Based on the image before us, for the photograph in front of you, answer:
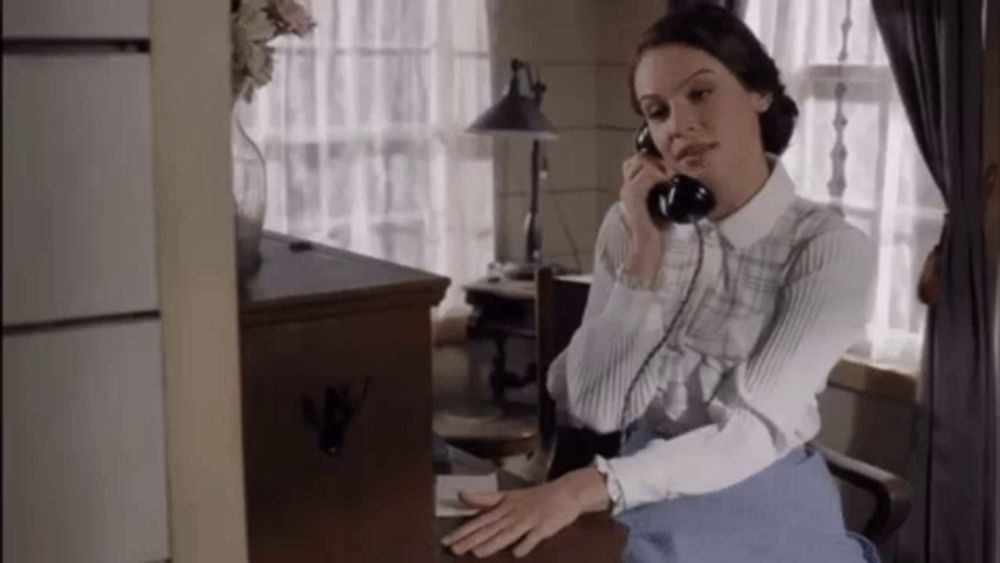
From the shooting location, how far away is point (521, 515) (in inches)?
52.0

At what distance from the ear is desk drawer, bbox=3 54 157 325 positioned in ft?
3.88

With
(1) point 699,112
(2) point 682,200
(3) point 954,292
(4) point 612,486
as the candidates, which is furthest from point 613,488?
(3) point 954,292

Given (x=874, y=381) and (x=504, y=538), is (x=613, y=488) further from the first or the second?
(x=874, y=381)

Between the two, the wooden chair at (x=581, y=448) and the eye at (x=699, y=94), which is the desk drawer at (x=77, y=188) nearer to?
the eye at (x=699, y=94)

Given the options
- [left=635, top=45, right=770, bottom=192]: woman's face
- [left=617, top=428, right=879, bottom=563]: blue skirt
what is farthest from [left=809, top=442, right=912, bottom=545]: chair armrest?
[left=635, top=45, right=770, bottom=192]: woman's face

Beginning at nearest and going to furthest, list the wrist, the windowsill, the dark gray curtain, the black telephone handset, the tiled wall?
the wrist → the black telephone handset → the dark gray curtain → the windowsill → the tiled wall

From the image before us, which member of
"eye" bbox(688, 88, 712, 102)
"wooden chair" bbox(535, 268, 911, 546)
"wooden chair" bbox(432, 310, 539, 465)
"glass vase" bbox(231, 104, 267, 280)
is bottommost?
"wooden chair" bbox(432, 310, 539, 465)

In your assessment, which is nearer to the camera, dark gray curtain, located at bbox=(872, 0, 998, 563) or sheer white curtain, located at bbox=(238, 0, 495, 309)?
dark gray curtain, located at bbox=(872, 0, 998, 563)

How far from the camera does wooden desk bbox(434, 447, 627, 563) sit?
49.7 inches

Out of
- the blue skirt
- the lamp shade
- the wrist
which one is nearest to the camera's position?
the wrist

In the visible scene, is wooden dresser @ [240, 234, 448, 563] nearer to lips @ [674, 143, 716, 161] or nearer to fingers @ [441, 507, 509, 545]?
fingers @ [441, 507, 509, 545]

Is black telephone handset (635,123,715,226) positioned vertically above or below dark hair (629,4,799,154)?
below

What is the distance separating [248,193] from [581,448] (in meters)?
1.11

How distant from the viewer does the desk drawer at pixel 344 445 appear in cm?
93
